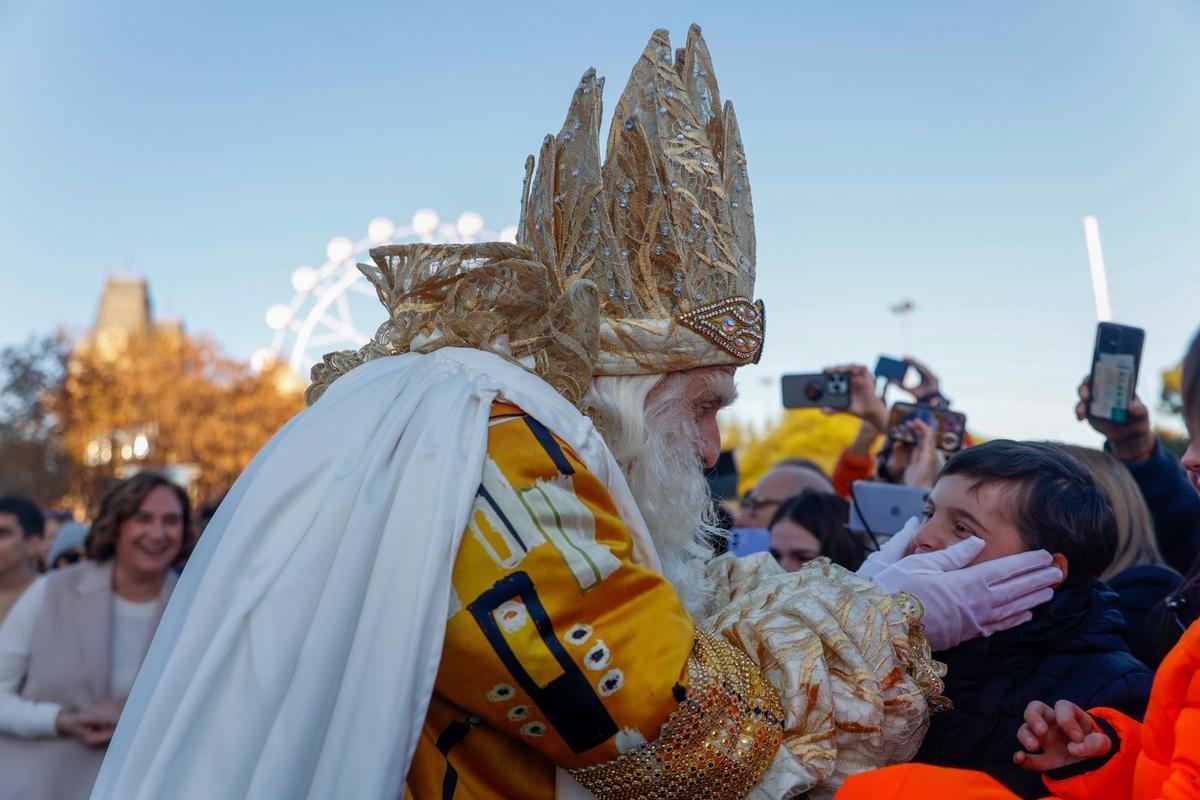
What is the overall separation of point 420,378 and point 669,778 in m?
0.84

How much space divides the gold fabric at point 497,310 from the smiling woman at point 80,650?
309 cm

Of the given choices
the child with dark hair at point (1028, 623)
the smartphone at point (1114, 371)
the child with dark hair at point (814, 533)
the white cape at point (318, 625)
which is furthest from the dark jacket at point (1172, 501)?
the white cape at point (318, 625)

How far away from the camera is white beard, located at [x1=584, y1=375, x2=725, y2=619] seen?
257 centimetres

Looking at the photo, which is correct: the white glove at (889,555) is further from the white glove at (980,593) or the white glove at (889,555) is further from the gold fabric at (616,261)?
the gold fabric at (616,261)

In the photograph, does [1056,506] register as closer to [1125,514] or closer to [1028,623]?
[1028,623]

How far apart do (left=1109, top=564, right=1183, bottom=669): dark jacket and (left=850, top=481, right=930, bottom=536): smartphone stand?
69 cm

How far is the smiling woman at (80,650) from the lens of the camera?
455cm

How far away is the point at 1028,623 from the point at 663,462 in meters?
0.89

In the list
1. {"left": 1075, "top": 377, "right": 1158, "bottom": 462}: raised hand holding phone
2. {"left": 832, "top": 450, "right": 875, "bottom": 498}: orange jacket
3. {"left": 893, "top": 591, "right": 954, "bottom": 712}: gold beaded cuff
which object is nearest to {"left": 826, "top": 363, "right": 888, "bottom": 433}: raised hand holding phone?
{"left": 832, "top": 450, "right": 875, "bottom": 498}: orange jacket

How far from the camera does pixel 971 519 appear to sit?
103 inches

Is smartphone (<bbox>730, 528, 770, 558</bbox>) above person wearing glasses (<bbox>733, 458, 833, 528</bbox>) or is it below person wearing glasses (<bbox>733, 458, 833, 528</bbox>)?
below

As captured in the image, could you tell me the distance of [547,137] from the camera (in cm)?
255

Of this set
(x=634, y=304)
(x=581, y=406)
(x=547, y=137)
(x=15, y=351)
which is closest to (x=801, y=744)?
(x=581, y=406)

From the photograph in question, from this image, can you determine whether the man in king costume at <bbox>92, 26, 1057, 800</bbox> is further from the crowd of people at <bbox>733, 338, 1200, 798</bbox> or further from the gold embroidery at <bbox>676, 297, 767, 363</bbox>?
the gold embroidery at <bbox>676, 297, 767, 363</bbox>
